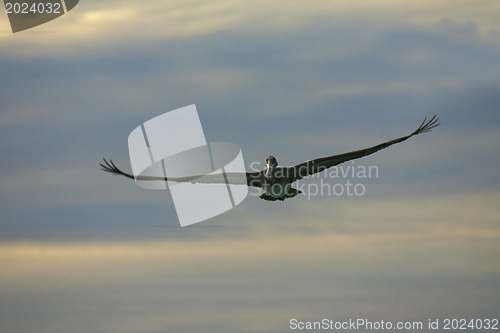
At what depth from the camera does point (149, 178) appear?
13888cm

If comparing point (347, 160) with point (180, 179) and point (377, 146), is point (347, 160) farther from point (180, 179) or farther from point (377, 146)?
point (180, 179)

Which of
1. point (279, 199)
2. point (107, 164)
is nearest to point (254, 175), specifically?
point (279, 199)

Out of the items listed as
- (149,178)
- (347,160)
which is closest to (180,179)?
(149,178)

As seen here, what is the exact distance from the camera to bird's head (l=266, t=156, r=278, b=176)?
143 m

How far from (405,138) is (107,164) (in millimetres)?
20443

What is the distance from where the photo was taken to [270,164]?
143 m

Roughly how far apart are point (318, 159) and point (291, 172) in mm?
2018

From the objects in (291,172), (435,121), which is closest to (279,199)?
(291,172)

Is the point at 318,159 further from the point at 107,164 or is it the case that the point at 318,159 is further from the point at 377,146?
Answer: the point at 107,164

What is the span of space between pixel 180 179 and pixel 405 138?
49.9 feet

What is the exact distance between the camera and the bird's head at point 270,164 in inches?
5615

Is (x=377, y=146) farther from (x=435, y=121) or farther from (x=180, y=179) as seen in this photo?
(x=180, y=179)

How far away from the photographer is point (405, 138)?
14138 centimetres

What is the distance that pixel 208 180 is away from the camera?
143 m
